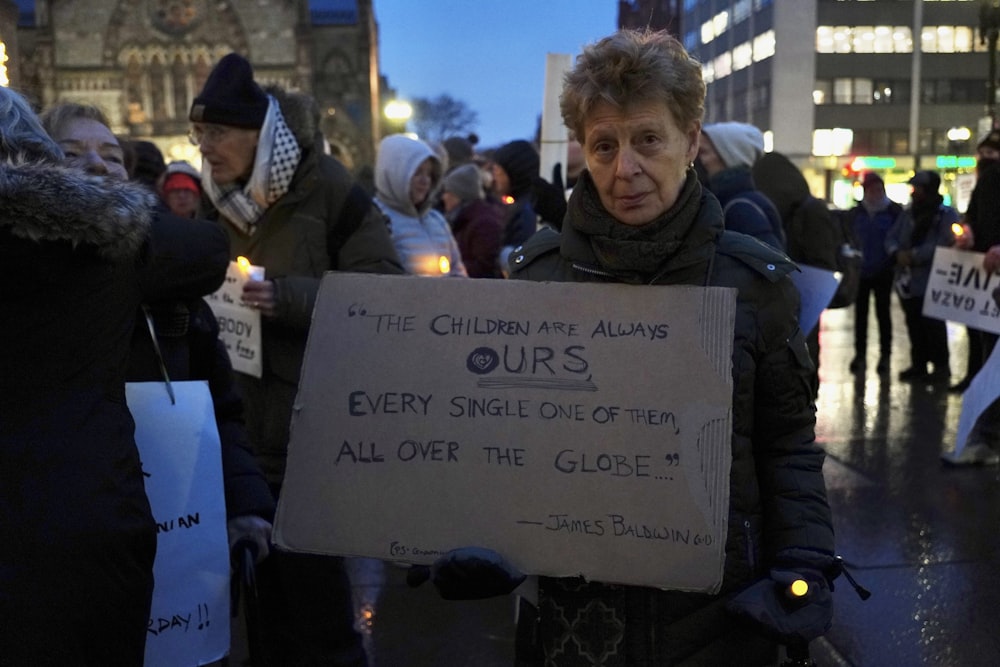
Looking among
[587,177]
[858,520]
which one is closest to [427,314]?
[587,177]

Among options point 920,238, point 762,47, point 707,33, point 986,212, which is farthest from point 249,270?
point 707,33

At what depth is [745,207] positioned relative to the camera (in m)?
4.31

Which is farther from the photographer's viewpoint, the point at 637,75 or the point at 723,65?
the point at 723,65

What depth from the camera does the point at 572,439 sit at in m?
1.89

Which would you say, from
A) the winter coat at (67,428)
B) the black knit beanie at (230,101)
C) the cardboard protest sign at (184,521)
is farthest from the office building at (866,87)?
the winter coat at (67,428)

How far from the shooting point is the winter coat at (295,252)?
11.2 ft

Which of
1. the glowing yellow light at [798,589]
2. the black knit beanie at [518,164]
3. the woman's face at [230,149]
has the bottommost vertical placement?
the glowing yellow light at [798,589]

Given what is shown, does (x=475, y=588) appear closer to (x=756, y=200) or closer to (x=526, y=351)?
(x=526, y=351)

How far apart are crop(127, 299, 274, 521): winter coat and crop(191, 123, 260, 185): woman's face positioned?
38.8 inches

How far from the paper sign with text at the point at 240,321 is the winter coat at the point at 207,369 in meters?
0.75

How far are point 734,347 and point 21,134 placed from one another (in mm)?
1484

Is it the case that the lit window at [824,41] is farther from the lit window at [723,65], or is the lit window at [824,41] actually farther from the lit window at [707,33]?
the lit window at [707,33]

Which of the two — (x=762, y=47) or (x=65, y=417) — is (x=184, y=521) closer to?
(x=65, y=417)

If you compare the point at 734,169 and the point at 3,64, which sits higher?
the point at 3,64
